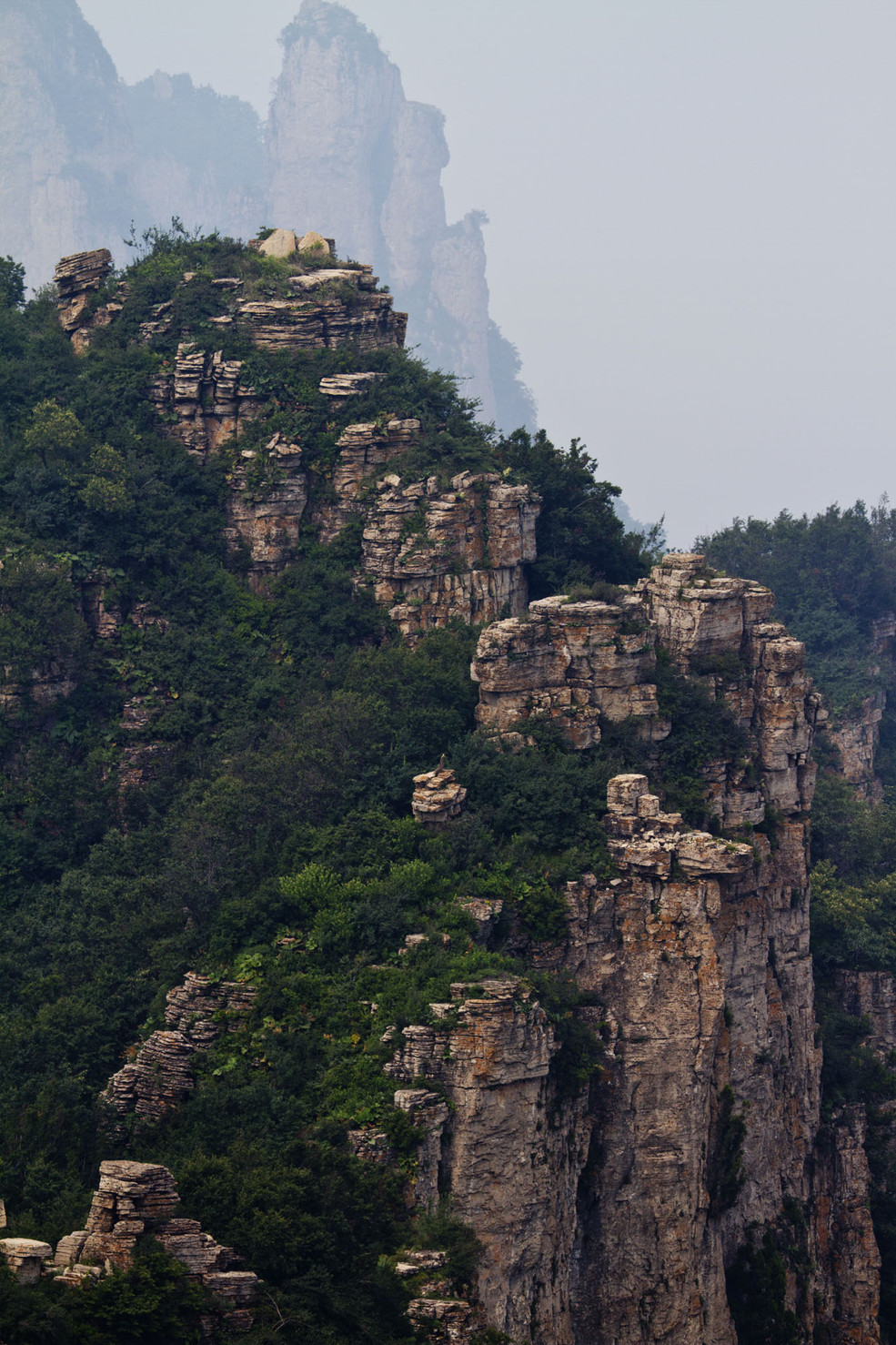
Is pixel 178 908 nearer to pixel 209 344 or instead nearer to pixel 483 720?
pixel 483 720

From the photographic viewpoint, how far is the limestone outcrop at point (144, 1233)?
74.7ft

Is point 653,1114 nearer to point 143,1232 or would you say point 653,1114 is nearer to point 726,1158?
point 726,1158

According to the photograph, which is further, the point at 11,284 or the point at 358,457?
the point at 11,284

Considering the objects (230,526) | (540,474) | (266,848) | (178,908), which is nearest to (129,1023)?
(178,908)

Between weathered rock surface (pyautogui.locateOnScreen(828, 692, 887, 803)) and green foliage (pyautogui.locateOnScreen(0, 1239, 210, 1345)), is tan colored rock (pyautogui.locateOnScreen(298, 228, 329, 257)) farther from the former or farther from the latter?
green foliage (pyautogui.locateOnScreen(0, 1239, 210, 1345))

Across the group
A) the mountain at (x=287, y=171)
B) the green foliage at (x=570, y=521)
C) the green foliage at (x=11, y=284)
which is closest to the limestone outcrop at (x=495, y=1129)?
the green foliage at (x=570, y=521)

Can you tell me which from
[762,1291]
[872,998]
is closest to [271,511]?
[872,998]

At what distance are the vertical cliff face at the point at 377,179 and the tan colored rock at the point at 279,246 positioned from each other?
375ft

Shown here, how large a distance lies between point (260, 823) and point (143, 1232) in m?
14.0

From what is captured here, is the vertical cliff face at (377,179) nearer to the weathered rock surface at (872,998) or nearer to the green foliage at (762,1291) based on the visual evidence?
the weathered rock surface at (872,998)

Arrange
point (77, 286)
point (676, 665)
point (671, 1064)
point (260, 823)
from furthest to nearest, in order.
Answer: point (77, 286) < point (676, 665) < point (260, 823) < point (671, 1064)

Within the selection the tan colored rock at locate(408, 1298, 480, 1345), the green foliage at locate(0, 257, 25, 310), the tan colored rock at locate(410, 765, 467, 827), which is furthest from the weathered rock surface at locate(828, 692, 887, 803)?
the tan colored rock at locate(408, 1298, 480, 1345)

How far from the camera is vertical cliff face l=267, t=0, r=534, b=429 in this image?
166 m

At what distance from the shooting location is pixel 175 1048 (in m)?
30.2
